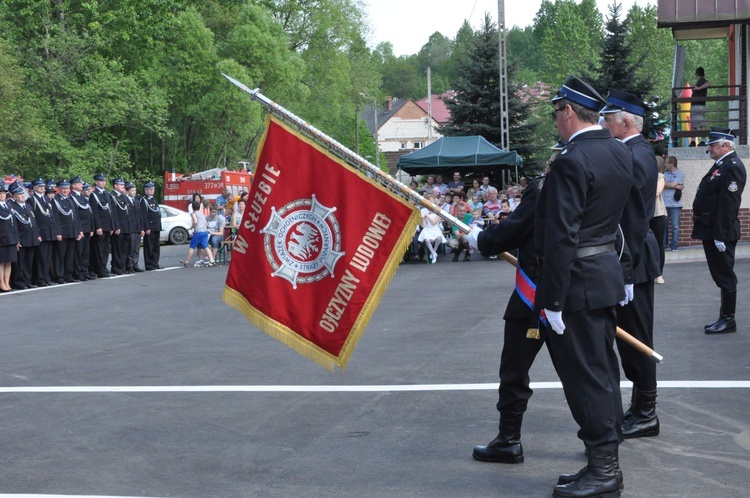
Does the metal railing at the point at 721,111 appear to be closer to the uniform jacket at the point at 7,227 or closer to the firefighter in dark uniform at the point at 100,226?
the firefighter in dark uniform at the point at 100,226

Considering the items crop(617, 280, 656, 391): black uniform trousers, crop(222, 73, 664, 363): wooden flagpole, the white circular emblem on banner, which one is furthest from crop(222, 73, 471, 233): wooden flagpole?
crop(617, 280, 656, 391): black uniform trousers

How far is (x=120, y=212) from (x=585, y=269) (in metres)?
19.0

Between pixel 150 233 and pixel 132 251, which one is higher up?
pixel 150 233

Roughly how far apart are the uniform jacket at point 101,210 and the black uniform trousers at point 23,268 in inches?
81.2

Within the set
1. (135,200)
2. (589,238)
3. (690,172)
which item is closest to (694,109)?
(690,172)

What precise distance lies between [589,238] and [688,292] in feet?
31.6

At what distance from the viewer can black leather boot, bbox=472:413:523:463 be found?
238 inches

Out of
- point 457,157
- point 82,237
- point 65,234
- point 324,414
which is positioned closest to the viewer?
point 324,414

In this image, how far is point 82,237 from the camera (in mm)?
21469

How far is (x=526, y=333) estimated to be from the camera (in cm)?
595

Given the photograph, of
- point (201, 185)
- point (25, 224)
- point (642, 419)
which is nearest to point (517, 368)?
point (642, 419)

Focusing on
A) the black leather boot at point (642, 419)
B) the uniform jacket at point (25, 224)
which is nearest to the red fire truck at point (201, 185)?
the uniform jacket at point (25, 224)

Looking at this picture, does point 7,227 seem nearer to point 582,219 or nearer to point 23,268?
point 23,268

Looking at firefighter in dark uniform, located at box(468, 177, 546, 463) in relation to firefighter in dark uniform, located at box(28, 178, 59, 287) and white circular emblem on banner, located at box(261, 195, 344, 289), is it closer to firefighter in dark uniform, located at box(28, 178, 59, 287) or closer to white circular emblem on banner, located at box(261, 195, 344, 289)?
white circular emblem on banner, located at box(261, 195, 344, 289)
